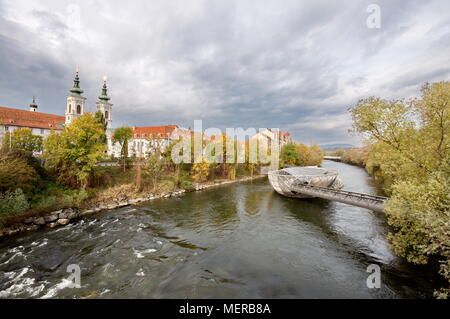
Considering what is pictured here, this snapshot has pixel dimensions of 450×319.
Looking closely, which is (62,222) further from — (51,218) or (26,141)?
(26,141)

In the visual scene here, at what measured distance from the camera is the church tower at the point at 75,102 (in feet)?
157

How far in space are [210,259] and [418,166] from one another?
37.5 feet

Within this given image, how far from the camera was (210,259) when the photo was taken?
31.2ft

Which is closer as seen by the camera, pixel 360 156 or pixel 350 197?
pixel 350 197

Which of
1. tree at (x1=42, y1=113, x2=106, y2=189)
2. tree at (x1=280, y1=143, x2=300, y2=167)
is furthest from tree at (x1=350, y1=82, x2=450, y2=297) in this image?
tree at (x1=280, y1=143, x2=300, y2=167)

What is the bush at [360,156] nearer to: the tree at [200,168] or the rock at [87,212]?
the tree at [200,168]

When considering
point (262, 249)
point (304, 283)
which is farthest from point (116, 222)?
point (304, 283)

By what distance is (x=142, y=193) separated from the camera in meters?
23.2

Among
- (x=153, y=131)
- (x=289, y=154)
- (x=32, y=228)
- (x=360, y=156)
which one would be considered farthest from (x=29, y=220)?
(x=360, y=156)

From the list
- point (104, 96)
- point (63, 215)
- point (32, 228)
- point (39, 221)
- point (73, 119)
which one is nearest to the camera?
Answer: point (32, 228)

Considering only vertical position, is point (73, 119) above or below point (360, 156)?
above

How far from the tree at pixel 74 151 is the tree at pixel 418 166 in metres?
23.4

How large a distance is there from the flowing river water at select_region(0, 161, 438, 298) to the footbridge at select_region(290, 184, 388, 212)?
182 centimetres

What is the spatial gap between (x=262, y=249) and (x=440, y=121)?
35.0 ft
